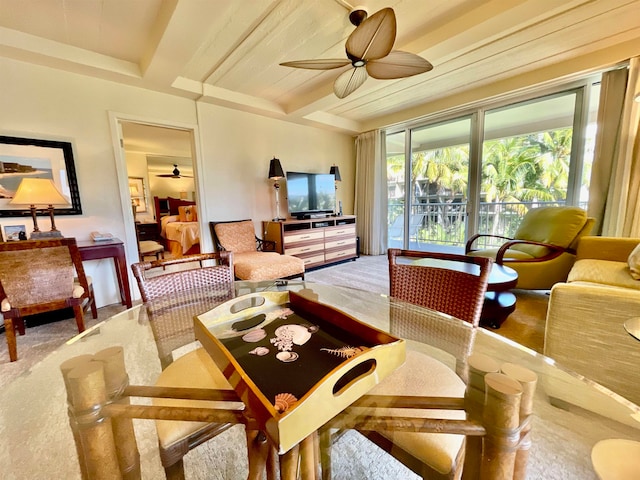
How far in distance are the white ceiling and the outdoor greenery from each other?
942 mm

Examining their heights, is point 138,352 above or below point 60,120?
below

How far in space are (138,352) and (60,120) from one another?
2.65 m

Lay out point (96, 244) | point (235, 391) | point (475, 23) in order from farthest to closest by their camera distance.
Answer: point (96, 244) → point (475, 23) → point (235, 391)

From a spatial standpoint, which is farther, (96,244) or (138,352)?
(96,244)

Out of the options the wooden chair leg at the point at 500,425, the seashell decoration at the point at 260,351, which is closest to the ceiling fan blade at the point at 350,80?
the seashell decoration at the point at 260,351

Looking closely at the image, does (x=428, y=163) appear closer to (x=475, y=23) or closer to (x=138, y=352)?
(x=475, y=23)

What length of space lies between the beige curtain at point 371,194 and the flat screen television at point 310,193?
72 cm

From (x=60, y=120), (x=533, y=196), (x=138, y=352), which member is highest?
(x=60, y=120)

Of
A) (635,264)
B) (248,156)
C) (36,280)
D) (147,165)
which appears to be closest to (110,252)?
(36,280)

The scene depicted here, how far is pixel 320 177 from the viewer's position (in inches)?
169

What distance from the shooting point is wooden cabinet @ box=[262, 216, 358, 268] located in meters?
3.66

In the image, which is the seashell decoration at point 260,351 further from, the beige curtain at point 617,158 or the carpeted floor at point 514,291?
the beige curtain at point 617,158

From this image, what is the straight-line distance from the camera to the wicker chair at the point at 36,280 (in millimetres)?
1740

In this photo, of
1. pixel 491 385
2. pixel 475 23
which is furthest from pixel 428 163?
pixel 491 385
